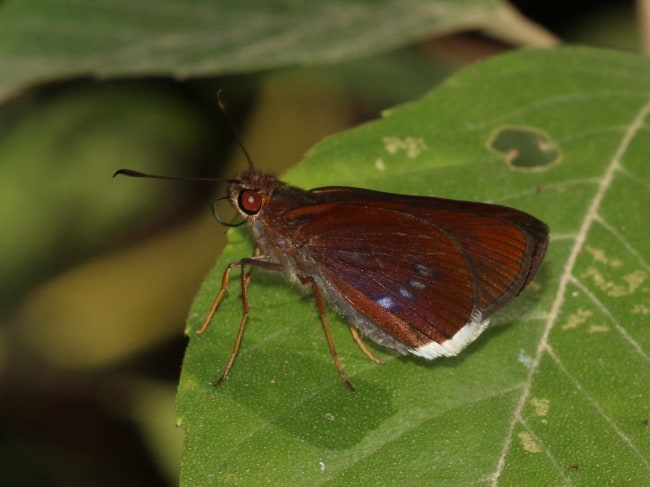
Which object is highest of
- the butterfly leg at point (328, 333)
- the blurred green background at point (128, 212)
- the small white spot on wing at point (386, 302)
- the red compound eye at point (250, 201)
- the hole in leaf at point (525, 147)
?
the hole in leaf at point (525, 147)

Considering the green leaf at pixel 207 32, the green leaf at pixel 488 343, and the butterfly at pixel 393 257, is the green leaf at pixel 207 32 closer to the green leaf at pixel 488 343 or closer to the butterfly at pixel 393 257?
the green leaf at pixel 488 343

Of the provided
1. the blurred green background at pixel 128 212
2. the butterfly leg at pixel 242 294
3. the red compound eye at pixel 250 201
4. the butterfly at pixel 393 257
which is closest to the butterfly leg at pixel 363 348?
the butterfly at pixel 393 257

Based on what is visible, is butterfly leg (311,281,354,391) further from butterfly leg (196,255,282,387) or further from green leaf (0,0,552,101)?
green leaf (0,0,552,101)

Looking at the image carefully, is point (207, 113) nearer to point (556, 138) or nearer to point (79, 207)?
point (79, 207)

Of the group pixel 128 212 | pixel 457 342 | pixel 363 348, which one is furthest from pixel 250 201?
pixel 128 212

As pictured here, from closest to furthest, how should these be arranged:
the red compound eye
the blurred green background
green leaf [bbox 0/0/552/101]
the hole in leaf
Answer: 1. the red compound eye
2. the hole in leaf
3. green leaf [bbox 0/0/552/101]
4. the blurred green background

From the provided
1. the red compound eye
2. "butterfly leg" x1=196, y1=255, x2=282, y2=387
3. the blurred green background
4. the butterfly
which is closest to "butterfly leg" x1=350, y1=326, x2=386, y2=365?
the butterfly

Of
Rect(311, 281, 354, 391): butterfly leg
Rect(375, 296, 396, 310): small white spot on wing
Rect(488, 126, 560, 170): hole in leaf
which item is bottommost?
Rect(311, 281, 354, 391): butterfly leg
